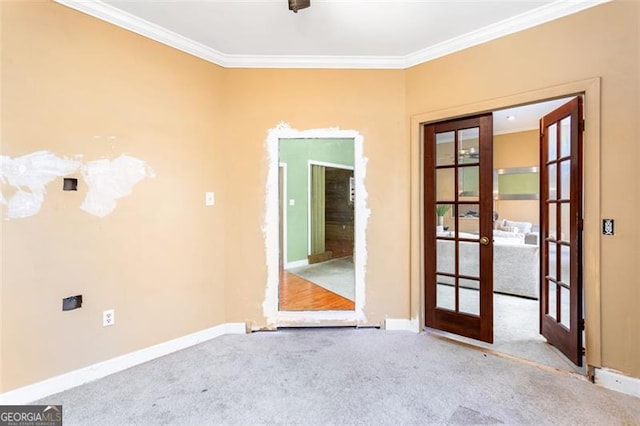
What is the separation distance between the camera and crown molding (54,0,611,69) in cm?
222

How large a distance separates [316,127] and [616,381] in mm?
3069

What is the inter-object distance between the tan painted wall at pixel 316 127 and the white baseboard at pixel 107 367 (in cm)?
21

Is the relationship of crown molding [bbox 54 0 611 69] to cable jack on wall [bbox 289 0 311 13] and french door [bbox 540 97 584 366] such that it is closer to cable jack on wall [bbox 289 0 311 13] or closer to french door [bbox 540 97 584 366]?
french door [bbox 540 97 584 366]

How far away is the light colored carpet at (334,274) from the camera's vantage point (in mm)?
4371

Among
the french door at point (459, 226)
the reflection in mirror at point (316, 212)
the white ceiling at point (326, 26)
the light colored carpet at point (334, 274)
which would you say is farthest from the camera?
the reflection in mirror at point (316, 212)

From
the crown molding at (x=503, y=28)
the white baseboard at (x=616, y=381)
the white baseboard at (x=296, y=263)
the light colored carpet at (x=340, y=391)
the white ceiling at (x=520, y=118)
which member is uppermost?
the white ceiling at (x=520, y=118)

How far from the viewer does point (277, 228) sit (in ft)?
10.2

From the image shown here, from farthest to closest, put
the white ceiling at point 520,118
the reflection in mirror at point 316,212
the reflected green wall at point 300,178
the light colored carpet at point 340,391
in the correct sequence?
1. the reflected green wall at point 300,178
2. the reflection in mirror at point 316,212
3. the white ceiling at point 520,118
4. the light colored carpet at point 340,391

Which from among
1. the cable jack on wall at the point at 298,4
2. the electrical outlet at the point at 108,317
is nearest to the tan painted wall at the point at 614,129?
the cable jack on wall at the point at 298,4

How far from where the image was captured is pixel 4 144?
1878 millimetres

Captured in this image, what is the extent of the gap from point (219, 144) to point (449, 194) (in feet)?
7.64

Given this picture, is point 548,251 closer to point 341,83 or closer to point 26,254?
point 341,83

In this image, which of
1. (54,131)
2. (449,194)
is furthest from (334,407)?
(54,131)

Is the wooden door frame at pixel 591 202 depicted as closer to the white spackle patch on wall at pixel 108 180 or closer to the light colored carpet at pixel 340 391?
the light colored carpet at pixel 340 391
